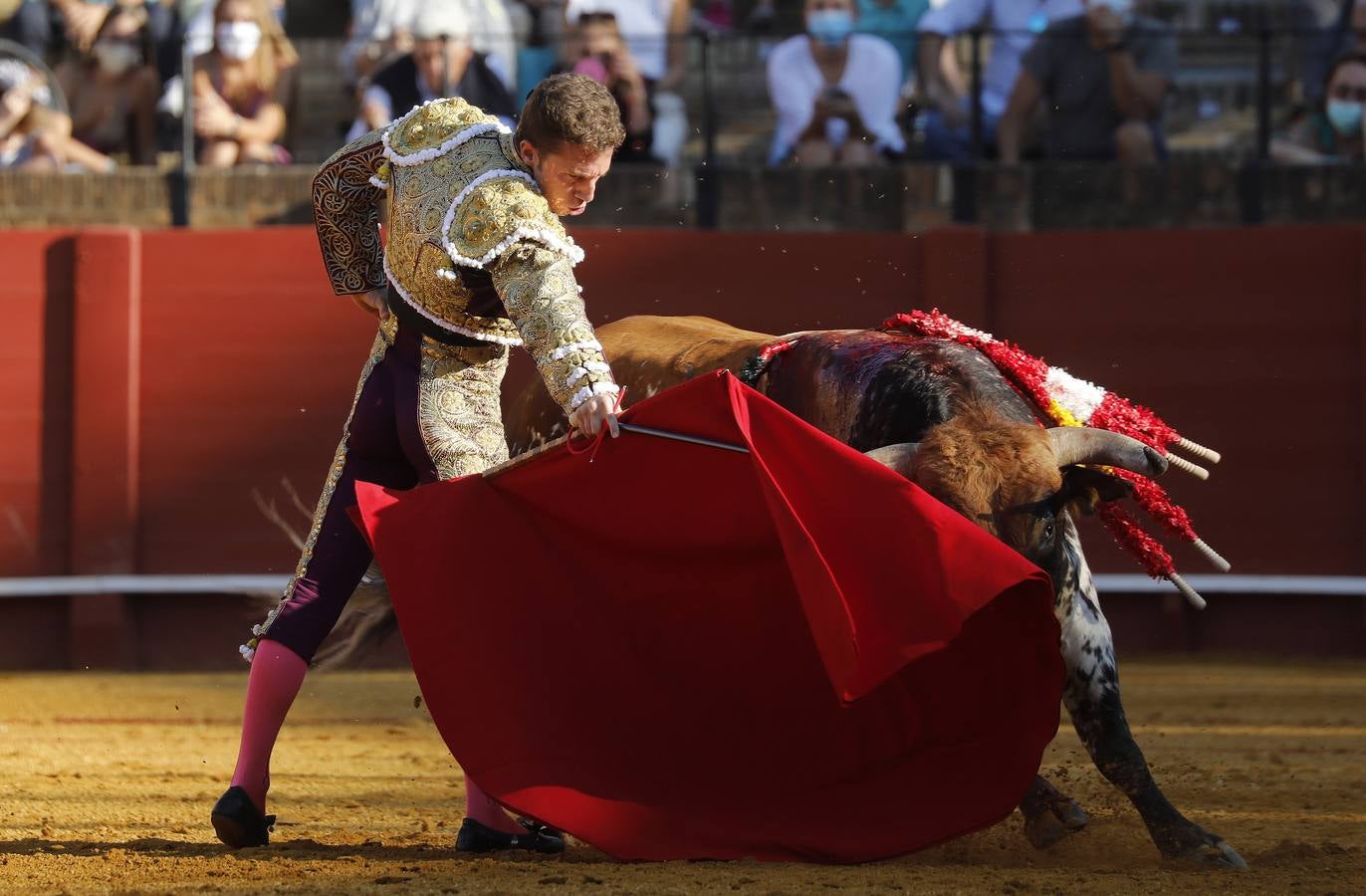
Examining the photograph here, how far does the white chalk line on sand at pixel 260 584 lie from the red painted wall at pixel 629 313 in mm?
47

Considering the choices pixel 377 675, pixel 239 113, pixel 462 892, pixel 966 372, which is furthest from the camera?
pixel 239 113

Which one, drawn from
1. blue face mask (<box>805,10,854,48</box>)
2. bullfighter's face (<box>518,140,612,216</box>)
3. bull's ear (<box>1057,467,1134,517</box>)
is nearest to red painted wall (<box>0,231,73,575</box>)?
blue face mask (<box>805,10,854,48</box>)

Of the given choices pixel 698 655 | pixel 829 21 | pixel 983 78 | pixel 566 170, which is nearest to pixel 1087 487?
pixel 698 655

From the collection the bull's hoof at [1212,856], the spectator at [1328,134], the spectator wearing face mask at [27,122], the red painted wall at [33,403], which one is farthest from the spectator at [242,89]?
the bull's hoof at [1212,856]

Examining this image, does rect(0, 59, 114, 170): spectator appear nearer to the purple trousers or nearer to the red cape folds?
the purple trousers

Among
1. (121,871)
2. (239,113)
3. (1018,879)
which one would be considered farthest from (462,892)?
(239,113)

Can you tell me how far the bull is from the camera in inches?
114

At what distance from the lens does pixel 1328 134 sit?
6422 mm

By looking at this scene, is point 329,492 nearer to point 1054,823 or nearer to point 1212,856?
point 1054,823

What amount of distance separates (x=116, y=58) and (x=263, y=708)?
4507mm

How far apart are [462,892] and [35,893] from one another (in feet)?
2.03

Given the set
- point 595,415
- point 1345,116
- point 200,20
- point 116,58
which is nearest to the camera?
point 595,415

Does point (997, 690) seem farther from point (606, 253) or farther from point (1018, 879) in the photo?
point (606, 253)

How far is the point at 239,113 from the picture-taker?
6734 millimetres
